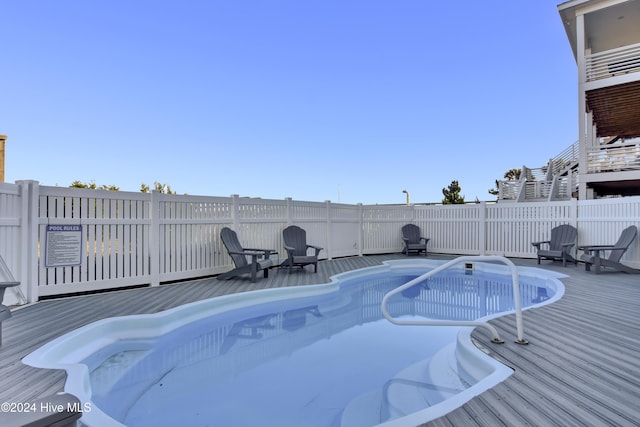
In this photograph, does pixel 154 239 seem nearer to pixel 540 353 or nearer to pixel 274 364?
pixel 274 364

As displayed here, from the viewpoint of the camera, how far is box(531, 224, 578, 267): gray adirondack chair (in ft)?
24.4

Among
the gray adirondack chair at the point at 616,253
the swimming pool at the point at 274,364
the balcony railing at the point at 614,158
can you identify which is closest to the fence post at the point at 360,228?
the swimming pool at the point at 274,364

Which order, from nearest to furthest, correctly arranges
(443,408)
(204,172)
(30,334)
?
(443,408) → (30,334) → (204,172)

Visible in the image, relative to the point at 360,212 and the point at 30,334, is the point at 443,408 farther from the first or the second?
the point at 360,212

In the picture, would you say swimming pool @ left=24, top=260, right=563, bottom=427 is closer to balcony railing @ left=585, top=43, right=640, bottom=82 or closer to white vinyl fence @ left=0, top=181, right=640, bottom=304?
white vinyl fence @ left=0, top=181, right=640, bottom=304

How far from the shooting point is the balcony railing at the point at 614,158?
9.12 metres

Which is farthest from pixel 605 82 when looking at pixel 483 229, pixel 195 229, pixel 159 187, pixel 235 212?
pixel 159 187

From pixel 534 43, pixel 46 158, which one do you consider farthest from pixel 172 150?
pixel 534 43

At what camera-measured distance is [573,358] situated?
98.5 inches

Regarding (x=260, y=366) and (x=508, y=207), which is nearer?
(x=260, y=366)

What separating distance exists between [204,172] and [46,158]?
6659 millimetres

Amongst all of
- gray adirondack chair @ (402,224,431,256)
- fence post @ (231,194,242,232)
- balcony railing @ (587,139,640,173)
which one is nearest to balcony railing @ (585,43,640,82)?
balcony railing @ (587,139,640,173)

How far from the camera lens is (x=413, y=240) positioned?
9.97 metres

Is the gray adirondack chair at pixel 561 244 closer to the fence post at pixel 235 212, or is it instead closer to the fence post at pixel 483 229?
the fence post at pixel 483 229
